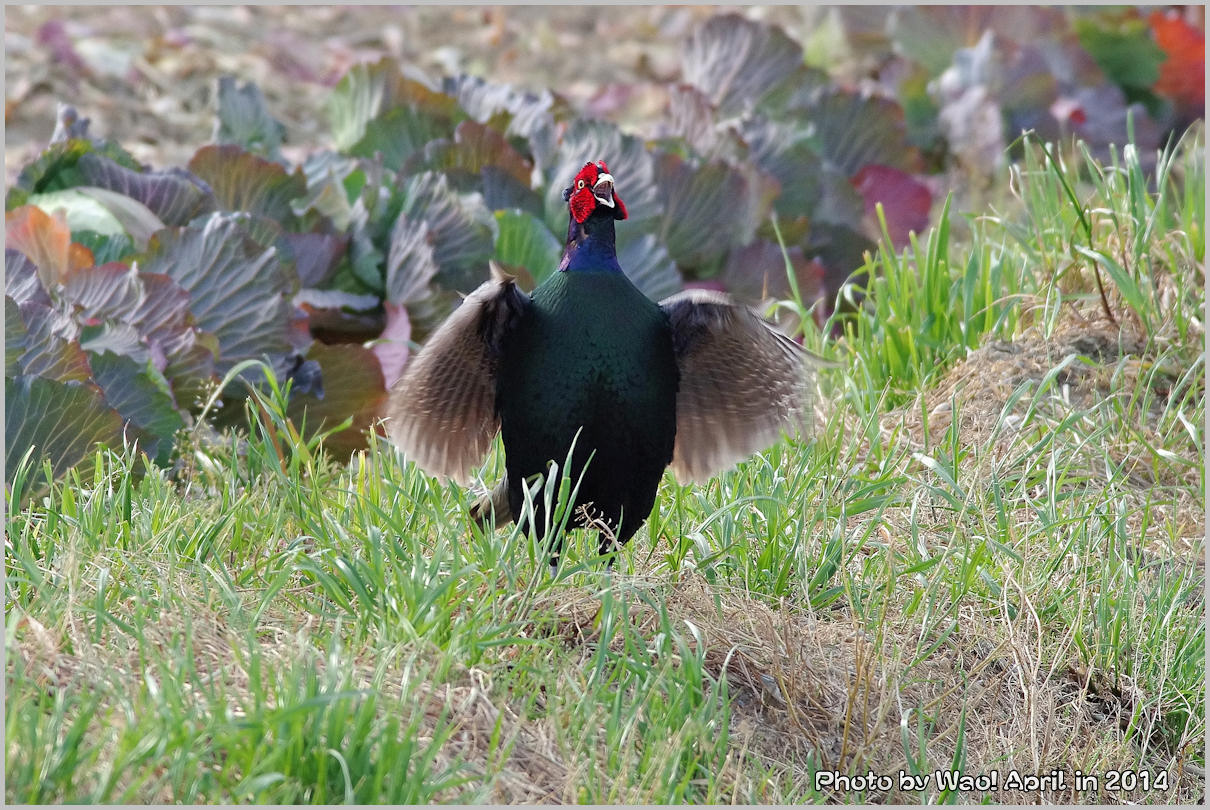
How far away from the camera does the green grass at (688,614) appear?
81.7 inches

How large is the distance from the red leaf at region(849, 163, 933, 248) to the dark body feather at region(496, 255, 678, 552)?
284 cm

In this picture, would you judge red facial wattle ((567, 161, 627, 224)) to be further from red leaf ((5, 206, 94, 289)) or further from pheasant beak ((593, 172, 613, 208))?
red leaf ((5, 206, 94, 289))

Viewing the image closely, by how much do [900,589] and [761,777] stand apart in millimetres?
710

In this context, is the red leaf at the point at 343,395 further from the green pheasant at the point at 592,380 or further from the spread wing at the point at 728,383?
the spread wing at the point at 728,383

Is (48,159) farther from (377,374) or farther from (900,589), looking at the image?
(900,589)

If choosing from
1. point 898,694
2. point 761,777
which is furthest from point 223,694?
point 898,694

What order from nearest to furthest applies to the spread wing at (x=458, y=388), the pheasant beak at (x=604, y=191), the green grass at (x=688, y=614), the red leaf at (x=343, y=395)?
the green grass at (x=688, y=614) < the spread wing at (x=458, y=388) < the pheasant beak at (x=604, y=191) < the red leaf at (x=343, y=395)

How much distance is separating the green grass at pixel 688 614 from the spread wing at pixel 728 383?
0.14 meters

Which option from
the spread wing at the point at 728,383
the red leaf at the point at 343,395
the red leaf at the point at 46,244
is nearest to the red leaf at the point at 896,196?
the red leaf at the point at 343,395

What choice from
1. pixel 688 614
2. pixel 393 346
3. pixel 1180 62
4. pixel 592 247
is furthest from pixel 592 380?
pixel 1180 62

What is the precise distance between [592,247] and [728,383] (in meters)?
0.44

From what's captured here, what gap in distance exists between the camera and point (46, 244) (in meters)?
3.72

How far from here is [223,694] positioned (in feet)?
6.73

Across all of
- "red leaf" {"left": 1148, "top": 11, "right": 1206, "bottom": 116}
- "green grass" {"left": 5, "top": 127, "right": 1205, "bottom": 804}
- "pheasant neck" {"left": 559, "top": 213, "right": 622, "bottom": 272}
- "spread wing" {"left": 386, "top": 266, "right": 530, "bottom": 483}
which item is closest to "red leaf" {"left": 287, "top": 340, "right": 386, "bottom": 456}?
"green grass" {"left": 5, "top": 127, "right": 1205, "bottom": 804}
